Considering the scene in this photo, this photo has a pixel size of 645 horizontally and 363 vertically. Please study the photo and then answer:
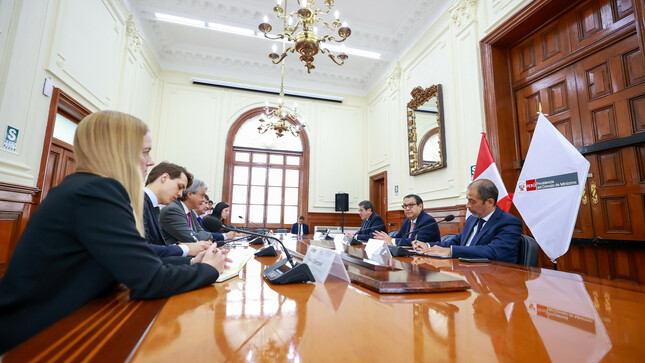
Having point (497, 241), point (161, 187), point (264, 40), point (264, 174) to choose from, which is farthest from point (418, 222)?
point (264, 40)

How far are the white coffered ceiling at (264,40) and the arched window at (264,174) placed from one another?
113 centimetres

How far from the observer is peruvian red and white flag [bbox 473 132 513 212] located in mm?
2922

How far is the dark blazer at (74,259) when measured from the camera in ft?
2.06

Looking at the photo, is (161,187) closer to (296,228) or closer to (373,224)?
(373,224)

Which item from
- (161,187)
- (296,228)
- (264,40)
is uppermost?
(264,40)

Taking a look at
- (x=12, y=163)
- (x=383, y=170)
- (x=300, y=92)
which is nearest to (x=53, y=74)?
(x=12, y=163)

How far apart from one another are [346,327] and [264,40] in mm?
6512

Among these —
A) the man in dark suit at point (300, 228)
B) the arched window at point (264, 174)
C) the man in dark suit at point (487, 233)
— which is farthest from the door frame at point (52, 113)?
the man in dark suit at point (300, 228)

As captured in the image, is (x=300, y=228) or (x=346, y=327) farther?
(x=300, y=228)

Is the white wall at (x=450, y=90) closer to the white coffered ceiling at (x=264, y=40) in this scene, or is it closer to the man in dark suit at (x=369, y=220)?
the white coffered ceiling at (x=264, y=40)

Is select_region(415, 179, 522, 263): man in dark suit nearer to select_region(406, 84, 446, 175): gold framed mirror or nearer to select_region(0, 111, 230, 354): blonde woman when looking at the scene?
select_region(0, 111, 230, 354): blonde woman

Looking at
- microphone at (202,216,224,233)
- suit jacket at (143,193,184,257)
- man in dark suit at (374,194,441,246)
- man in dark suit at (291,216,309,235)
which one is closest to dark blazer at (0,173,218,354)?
suit jacket at (143,193,184,257)

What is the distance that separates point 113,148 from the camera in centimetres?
82

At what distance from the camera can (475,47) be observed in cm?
392
